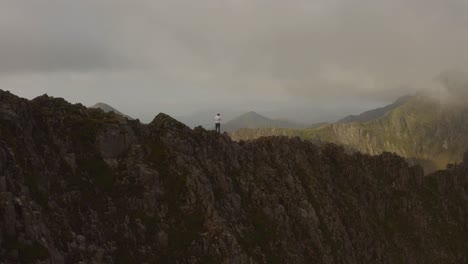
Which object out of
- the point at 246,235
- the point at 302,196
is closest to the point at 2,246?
the point at 246,235

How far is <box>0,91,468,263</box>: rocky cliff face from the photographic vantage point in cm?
6494

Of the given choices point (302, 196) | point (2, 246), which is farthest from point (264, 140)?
point (2, 246)

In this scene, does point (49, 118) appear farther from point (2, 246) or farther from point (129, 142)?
point (2, 246)

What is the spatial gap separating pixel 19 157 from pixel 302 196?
240 feet

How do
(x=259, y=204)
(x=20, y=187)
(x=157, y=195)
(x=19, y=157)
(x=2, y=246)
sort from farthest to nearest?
→ (x=259, y=204)
(x=157, y=195)
(x=19, y=157)
(x=20, y=187)
(x=2, y=246)

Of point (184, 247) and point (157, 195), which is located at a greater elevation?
point (157, 195)

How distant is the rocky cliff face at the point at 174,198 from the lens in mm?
64938

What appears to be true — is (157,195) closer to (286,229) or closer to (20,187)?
(20,187)

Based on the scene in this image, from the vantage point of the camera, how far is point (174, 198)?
86.0 m

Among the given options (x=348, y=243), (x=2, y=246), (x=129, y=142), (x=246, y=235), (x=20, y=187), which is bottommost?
(x=348, y=243)

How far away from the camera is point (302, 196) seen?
120 meters

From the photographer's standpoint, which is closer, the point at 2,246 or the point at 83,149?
the point at 2,246

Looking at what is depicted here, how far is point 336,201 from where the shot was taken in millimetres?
134500

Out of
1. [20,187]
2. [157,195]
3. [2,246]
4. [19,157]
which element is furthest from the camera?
[157,195]
